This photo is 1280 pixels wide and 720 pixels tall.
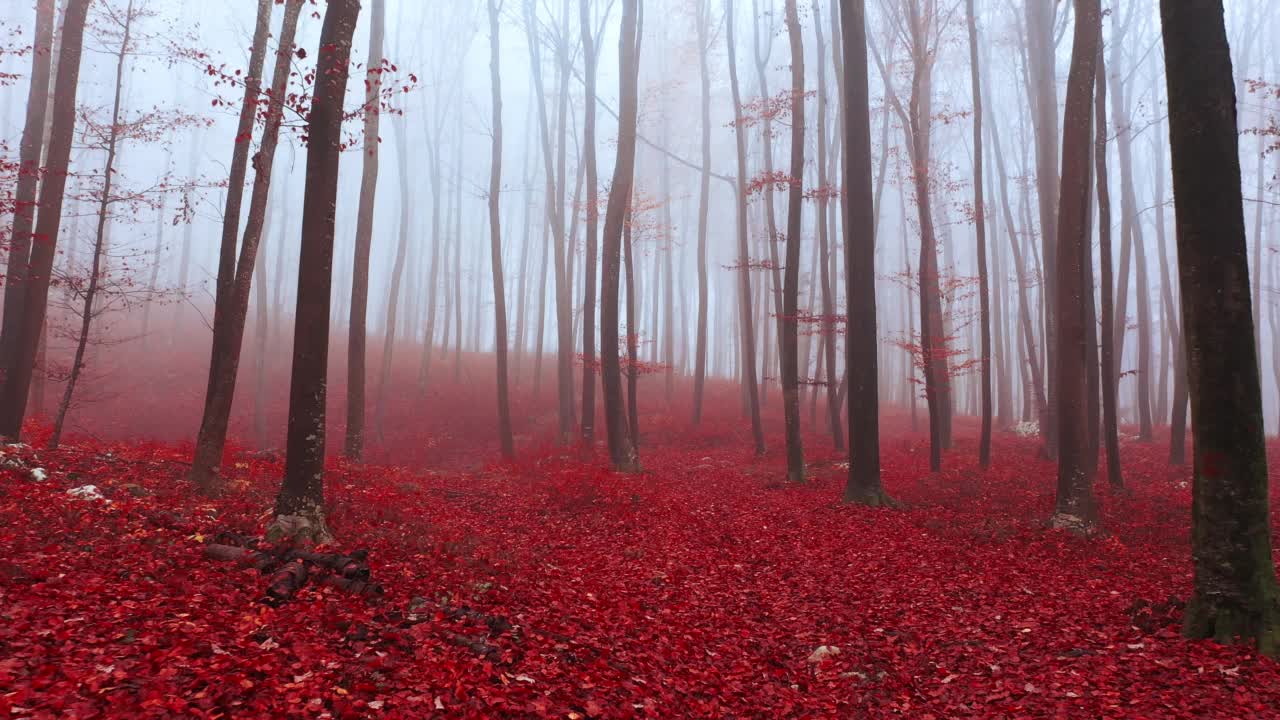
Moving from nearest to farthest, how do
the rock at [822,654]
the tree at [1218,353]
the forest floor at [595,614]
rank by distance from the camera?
the forest floor at [595,614]
the tree at [1218,353]
the rock at [822,654]

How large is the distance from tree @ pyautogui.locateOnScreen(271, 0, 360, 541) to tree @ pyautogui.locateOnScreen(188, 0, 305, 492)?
255 cm

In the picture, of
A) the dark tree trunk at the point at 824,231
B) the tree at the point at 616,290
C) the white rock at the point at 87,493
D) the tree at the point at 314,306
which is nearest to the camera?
the tree at the point at 314,306

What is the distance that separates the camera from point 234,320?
31.0 feet

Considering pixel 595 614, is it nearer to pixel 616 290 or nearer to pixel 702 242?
pixel 616 290

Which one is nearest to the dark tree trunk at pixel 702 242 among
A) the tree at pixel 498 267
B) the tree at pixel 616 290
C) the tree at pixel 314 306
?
the tree at pixel 616 290

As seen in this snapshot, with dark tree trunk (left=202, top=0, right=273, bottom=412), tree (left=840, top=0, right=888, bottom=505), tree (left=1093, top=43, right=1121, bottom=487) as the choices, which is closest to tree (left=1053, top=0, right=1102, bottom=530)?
tree (left=840, top=0, right=888, bottom=505)

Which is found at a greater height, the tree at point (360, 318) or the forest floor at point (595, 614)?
the tree at point (360, 318)

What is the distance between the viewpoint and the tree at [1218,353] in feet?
16.7

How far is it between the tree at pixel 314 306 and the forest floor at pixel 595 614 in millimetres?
683

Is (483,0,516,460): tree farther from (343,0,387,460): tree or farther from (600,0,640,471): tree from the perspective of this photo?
(600,0,640,471): tree

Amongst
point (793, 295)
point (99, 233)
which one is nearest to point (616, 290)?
point (793, 295)

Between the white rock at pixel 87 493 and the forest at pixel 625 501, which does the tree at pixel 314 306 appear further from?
the white rock at pixel 87 493

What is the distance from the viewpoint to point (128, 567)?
541 centimetres

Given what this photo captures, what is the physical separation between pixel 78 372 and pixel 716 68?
25691 mm
